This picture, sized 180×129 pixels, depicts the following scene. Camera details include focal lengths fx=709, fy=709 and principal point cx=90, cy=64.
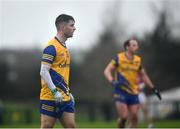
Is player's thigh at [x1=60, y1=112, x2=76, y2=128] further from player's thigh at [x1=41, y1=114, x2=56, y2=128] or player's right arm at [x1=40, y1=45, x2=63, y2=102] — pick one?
player's right arm at [x1=40, y1=45, x2=63, y2=102]

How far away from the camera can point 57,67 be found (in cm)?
1152

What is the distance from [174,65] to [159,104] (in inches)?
515

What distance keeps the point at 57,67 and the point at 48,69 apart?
0.24 m

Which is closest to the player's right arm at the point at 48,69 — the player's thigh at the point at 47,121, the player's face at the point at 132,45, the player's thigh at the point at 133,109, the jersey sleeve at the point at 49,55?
the jersey sleeve at the point at 49,55

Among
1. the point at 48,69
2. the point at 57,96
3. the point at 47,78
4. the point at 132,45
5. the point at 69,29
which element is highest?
the point at 69,29

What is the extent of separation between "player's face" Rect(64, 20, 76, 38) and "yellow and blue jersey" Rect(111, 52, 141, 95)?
19.7 ft

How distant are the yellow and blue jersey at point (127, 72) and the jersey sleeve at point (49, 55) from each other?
6.26m

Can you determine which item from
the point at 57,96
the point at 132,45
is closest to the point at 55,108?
the point at 57,96

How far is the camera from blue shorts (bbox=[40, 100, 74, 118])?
11.4 m

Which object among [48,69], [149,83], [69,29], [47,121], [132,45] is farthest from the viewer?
[132,45]

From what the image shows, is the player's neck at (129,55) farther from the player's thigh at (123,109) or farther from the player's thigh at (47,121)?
the player's thigh at (47,121)

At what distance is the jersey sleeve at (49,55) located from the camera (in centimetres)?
1135

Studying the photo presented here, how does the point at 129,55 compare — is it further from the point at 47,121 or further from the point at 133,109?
the point at 47,121

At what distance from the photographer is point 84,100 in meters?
61.5
